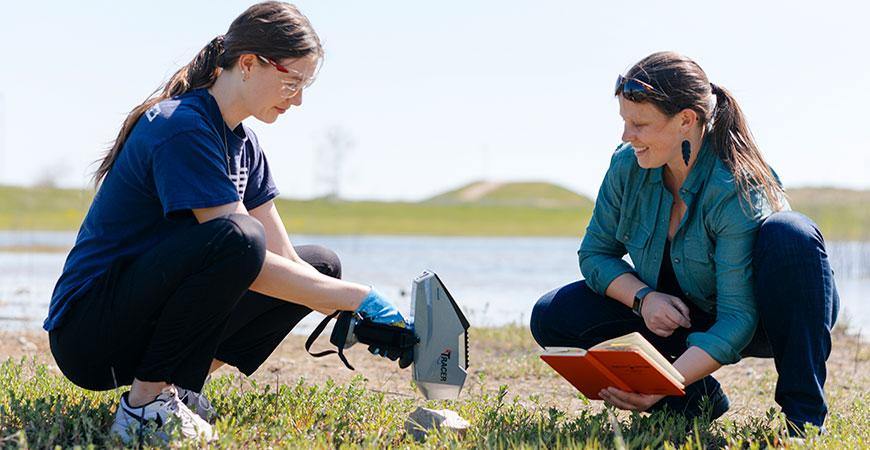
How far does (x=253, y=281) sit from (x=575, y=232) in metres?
41.6

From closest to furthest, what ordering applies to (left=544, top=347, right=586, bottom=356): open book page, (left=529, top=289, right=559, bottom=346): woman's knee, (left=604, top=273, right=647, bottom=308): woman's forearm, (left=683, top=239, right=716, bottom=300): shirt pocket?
1. (left=544, top=347, right=586, bottom=356): open book page
2. (left=683, top=239, right=716, bottom=300): shirt pocket
3. (left=604, top=273, right=647, bottom=308): woman's forearm
4. (left=529, top=289, right=559, bottom=346): woman's knee

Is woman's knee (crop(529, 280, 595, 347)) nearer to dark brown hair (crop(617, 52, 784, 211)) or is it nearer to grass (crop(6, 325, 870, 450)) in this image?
grass (crop(6, 325, 870, 450))

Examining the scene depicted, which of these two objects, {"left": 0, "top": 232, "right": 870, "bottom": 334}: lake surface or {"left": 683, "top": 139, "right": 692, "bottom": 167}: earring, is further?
{"left": 0, "top": 232, "right": 870, "bottom": 334}: lake surface

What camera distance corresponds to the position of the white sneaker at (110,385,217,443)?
2721mm

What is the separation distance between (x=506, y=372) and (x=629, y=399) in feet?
6.18

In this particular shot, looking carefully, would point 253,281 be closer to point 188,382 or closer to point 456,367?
point 188,382

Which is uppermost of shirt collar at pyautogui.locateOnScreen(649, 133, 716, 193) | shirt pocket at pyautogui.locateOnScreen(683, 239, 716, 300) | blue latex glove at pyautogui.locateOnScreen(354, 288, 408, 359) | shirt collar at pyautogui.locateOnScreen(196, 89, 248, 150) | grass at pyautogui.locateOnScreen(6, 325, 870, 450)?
shirt collar at pyautogui.locateOnScreen(196, 89, 248, 150)

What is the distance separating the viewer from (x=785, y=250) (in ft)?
9.59

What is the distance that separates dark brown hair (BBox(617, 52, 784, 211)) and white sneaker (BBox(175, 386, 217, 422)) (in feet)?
7.04

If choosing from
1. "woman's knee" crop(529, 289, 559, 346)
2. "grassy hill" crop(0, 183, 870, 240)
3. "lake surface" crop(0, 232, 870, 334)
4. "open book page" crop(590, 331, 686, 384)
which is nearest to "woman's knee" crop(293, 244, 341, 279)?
"woman's knee" crop(529, 289, 559, 346)

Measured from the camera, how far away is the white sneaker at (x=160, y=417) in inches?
107

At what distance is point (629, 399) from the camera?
3.08 metres

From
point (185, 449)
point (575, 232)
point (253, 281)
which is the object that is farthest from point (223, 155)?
point (575, 232)

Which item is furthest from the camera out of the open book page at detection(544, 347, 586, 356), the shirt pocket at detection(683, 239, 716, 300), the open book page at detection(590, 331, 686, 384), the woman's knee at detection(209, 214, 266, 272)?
the shirt pocket at detection(683, 239, 716, 300)
